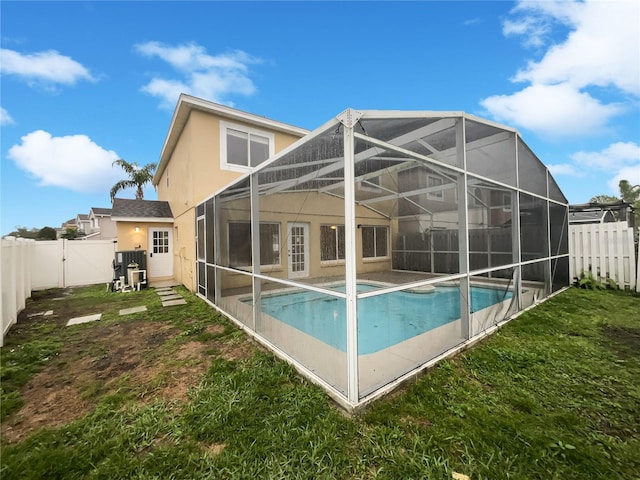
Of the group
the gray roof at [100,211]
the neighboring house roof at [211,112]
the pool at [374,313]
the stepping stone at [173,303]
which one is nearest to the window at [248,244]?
the pool at [374,313]

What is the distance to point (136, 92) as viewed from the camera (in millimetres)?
12492

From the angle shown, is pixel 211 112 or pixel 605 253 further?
pixel 211 112

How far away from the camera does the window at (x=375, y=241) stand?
12.3 feet

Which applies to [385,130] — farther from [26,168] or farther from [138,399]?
[26,168]

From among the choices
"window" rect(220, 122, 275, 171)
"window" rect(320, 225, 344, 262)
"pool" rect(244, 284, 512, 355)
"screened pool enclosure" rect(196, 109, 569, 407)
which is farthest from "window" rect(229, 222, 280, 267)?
"window" rect(220, 122, 275, 171)

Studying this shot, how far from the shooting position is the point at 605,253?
8016mm

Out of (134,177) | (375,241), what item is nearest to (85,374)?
(375,241)

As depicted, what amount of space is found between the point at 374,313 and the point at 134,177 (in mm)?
24094

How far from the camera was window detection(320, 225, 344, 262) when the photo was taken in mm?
2812

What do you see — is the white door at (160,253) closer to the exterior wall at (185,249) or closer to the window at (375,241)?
the exterior wall at (185,249)

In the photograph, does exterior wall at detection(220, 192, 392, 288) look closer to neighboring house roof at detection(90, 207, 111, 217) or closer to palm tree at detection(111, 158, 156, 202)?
palm tree at detection(111, 158, 156, 202)

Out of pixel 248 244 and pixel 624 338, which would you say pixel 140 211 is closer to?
pixel 248 244

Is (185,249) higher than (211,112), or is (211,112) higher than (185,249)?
(211,112)

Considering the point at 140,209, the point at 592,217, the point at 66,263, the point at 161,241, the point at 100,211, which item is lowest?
the point at 66,263
